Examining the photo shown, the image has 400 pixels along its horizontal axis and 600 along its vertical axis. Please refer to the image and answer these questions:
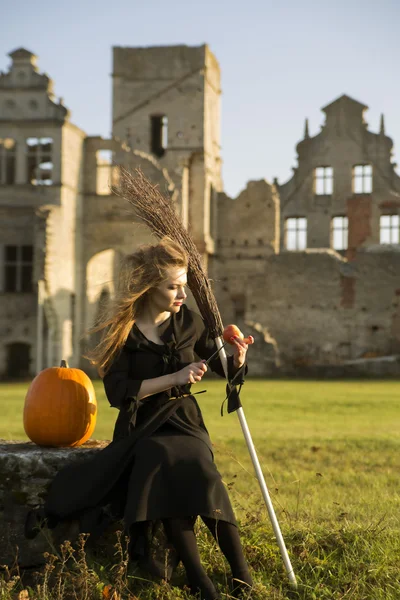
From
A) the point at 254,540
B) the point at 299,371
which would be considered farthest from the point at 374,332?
the point at 254,540

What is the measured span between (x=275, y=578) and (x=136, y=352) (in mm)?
1508

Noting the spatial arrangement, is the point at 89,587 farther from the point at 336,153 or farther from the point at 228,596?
the point at 336,153

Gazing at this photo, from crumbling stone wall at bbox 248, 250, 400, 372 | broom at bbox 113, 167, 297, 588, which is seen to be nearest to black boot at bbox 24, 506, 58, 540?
broom at bbox 113, 167, 297, 588

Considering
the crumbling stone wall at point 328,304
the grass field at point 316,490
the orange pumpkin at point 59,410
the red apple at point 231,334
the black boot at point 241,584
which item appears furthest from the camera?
the crumbling stone wall at point 328,304

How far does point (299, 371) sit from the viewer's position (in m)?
28.7

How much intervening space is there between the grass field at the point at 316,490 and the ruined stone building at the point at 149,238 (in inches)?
449

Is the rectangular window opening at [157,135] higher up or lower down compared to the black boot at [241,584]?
higher up

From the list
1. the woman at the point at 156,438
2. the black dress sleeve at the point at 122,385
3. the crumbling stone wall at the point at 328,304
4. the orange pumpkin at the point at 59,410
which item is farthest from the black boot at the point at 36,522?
the crumbling stone wall at the point at 328,304

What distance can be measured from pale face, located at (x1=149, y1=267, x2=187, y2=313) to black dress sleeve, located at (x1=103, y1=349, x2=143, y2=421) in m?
0.40

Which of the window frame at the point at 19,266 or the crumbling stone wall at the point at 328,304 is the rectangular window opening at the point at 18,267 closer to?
the window frame at the point at 19,266

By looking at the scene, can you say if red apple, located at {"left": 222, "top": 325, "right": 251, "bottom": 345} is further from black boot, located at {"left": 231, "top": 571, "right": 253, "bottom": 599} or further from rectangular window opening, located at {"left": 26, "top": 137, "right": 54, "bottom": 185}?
rectangular window opening, located at {"left": 26, "top": 137, "right": 54, "bottom": 185}

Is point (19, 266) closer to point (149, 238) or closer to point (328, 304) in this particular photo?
point (149, 238)

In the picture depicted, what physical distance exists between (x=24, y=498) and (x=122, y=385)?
90 cm

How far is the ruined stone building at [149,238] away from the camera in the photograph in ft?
93.8
